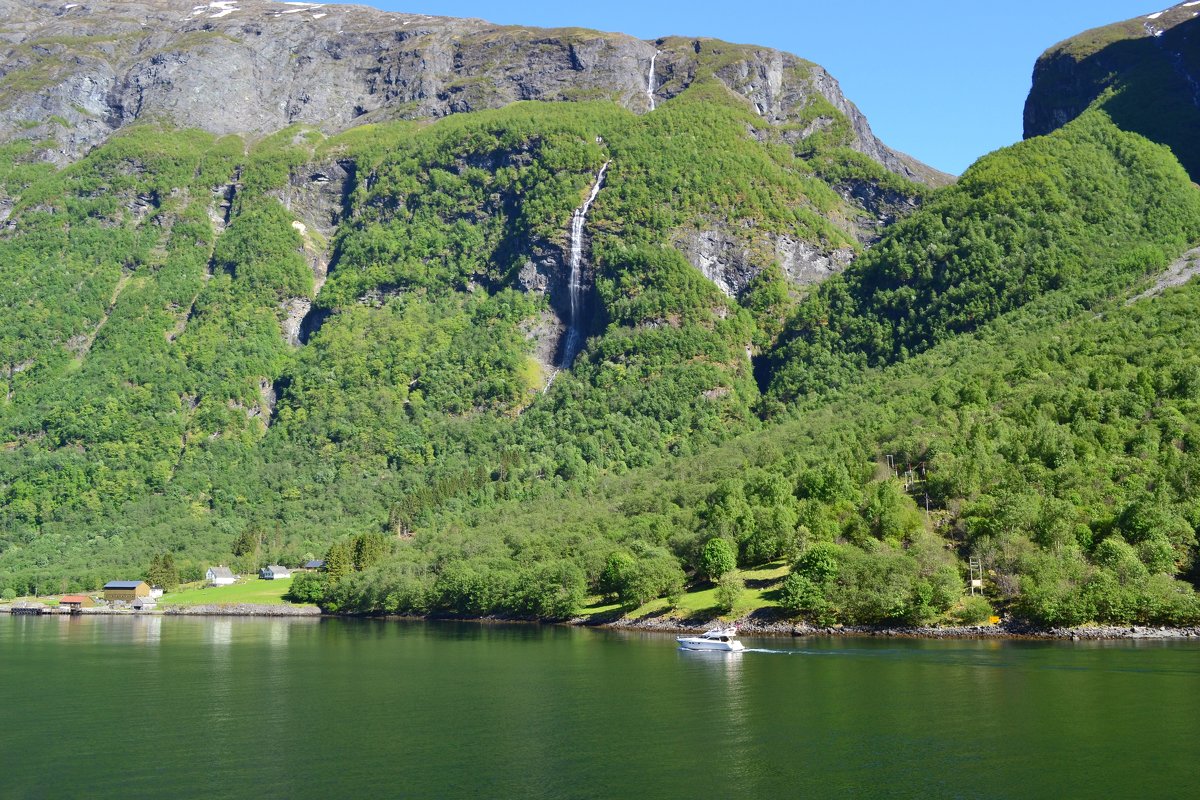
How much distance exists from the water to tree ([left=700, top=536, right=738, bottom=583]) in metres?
29.2

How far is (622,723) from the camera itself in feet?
227

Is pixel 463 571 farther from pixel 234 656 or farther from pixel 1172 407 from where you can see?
pixel 1172 407

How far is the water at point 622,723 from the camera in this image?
179 feet

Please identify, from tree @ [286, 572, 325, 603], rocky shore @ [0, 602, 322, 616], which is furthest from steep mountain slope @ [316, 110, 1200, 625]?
rocky shore @ [0, 602, 322, 616]

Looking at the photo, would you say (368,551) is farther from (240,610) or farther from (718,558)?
(718,558)

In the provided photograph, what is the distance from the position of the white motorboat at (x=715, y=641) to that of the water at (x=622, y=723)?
2.18 meters

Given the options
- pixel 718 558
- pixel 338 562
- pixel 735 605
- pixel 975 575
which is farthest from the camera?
pixel 338 562

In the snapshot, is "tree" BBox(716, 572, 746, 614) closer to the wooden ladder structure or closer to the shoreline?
the shoreline

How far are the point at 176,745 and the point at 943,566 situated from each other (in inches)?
3349

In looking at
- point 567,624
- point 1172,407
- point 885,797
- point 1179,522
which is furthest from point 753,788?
point 1172,407

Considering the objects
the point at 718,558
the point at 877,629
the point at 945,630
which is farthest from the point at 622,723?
the point at 718,558

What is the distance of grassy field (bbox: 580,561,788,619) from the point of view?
129 m

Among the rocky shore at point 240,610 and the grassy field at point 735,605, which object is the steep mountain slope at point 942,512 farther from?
the rocky shore at point 240,610

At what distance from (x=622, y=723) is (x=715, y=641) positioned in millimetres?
42249
